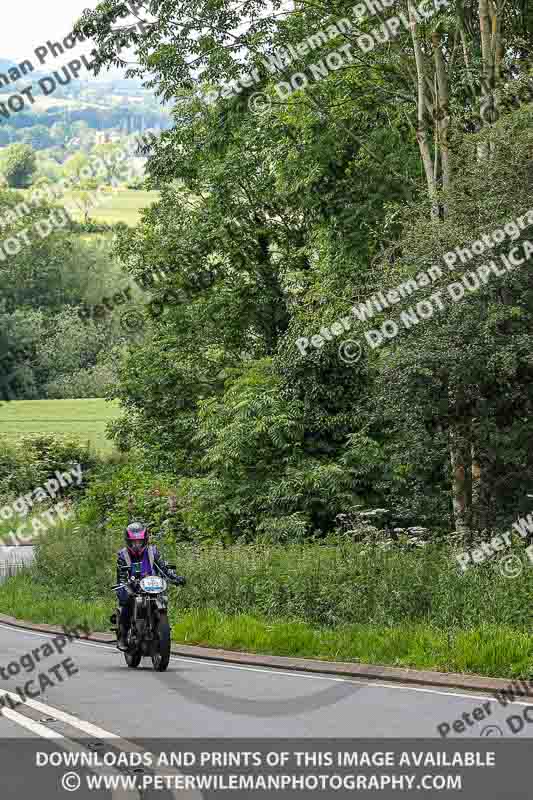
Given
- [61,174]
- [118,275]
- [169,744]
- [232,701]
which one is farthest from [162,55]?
[61,174]

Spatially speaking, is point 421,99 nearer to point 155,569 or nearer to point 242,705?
point 155,569

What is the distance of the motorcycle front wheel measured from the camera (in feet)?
54.6

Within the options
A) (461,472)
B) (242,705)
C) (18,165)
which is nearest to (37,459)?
(461,472)

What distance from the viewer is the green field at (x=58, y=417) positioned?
84375 millimetres

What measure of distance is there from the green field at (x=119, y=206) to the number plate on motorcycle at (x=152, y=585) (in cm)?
14254

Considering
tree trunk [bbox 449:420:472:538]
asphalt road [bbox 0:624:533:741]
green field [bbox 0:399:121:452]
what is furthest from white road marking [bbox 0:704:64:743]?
green field [bbox 0:399:121:452]

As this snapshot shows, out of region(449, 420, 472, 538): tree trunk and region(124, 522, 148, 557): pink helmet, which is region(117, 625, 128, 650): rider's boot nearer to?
region(124, 522, 148, 557): pink helmet

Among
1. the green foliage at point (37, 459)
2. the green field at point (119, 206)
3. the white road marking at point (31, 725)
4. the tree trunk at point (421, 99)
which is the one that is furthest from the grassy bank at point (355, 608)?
the green field at point (119, 206)

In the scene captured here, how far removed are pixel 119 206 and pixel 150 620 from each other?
17037cm

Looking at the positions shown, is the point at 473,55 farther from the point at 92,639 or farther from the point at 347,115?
the point at 92,639

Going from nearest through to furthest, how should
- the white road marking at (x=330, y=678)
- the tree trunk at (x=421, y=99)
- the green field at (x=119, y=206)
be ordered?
1. the white road marking at (x=330, y=678)
2. the tree trunk at (x=421, y=99)
3. the green field at (x=119, y=206)

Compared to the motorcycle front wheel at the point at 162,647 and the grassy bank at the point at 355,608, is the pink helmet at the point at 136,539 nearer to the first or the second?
the motorcycle front wheel at the point at 162,647

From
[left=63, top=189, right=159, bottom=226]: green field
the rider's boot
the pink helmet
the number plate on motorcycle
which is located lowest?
the rider's boot

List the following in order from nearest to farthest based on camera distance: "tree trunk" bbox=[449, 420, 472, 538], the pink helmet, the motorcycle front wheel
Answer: the motorcycle front wheel, the pink helmet, "tree trunk" bbox=[449, 420, 472, 538]
